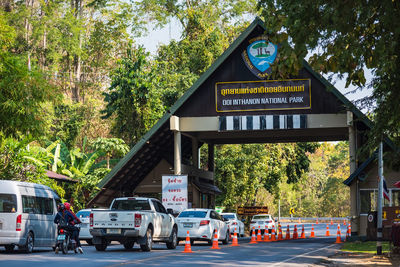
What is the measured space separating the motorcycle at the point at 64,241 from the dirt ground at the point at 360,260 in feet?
27.0

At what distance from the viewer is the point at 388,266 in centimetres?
1964

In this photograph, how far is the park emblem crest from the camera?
36688 mm

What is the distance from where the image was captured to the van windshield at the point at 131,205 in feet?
82.9

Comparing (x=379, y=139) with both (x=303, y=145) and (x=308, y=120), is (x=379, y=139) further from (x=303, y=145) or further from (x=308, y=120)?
(x=303, y=145)

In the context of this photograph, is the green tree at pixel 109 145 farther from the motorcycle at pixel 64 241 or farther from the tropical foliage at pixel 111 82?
the motorcycle at pixel 64 241

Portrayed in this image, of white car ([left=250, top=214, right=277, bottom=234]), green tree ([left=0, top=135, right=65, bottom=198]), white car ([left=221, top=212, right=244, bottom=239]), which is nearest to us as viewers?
green tree ([left=0, top=135, right=65, bottom=198])

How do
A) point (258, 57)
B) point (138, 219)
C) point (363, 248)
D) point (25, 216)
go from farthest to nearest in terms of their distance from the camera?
point (258, 57)
point (363, 248)
point (138, 219)
point (25, 216)

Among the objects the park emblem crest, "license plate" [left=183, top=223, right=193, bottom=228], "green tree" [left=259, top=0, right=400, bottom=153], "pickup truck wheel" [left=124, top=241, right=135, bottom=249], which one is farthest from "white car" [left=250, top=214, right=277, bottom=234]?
"green tree" [left=259, top=0, right=400, bottom=153]

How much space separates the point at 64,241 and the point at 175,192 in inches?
536

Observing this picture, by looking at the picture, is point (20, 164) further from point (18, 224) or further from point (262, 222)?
point (262, 222)

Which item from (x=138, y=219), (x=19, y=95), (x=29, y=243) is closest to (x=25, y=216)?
(x=29, y=243)

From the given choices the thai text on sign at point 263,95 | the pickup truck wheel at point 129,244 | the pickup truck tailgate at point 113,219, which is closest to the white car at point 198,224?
the pickup truck wheel at point 129,244

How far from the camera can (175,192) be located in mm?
36219

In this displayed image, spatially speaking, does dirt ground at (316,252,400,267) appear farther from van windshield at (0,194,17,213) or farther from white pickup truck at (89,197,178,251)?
van windshield at (0,194,17,213)
